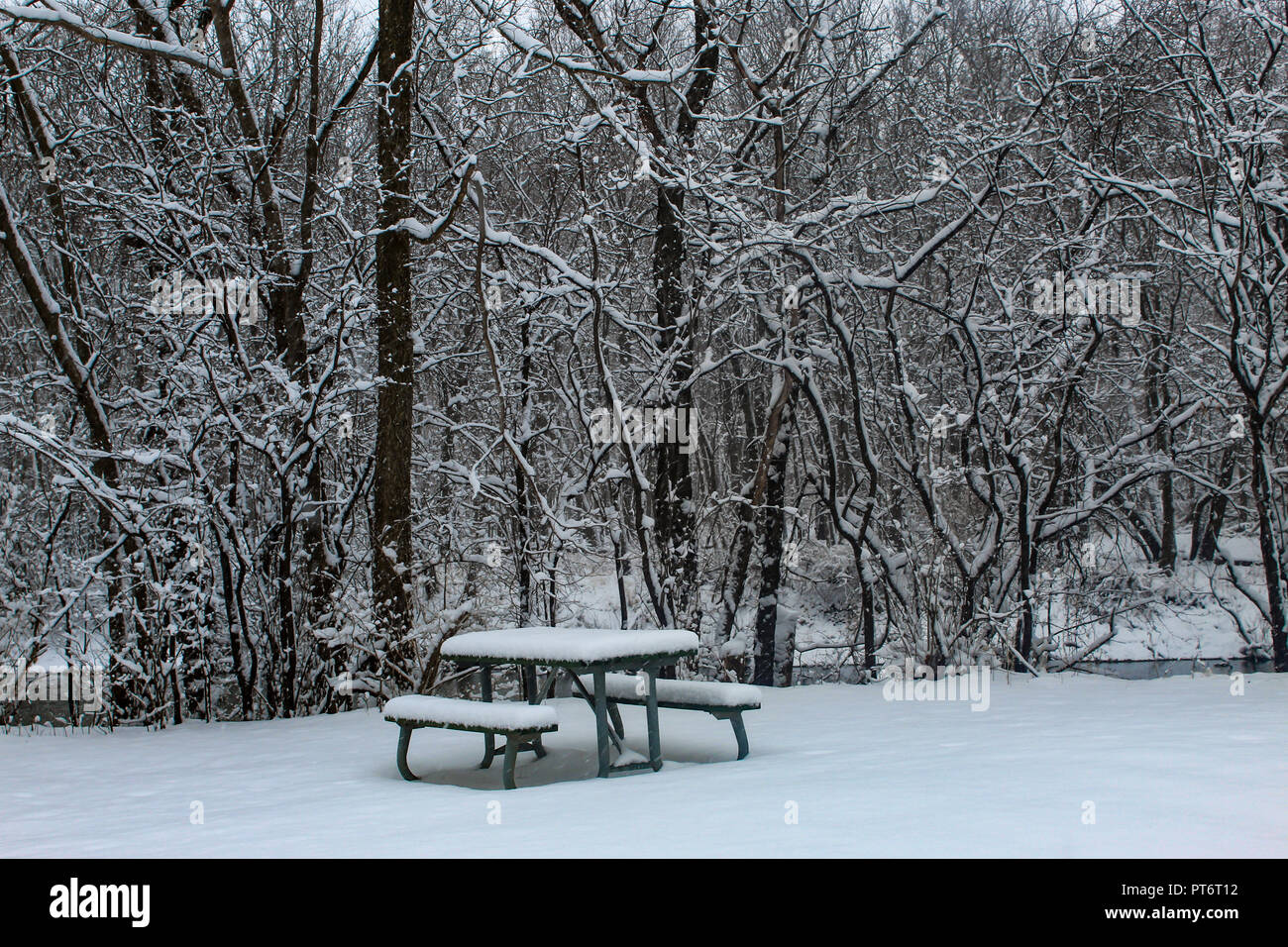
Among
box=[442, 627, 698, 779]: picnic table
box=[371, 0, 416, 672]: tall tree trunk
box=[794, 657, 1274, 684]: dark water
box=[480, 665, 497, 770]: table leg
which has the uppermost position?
box=[371, 0, 416, 672]: tall tree trunk

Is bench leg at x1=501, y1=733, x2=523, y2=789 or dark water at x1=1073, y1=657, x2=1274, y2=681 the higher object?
bench leg at x1=501, y1=733, x2=523, y2=789

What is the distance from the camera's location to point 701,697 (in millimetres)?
5859

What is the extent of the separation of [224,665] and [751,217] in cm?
557

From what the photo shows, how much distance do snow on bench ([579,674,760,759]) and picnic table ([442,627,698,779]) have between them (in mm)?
106

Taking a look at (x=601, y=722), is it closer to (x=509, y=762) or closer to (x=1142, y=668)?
(x=509, y=762)

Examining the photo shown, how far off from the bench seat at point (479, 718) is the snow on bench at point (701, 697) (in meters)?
0.42

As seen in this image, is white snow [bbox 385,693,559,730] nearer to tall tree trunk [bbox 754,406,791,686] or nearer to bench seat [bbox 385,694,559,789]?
bench seat [bbox 385,694,559,789]

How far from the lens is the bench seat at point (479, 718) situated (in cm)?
501

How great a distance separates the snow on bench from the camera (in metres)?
5.70

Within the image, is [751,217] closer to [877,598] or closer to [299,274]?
[299,274]

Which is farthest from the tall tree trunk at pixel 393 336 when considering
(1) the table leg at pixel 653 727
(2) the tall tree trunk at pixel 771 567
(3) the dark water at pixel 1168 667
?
(3) the dark water at pixel 1168 667

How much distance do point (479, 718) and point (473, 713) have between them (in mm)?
59

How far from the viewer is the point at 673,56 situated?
12.4 m

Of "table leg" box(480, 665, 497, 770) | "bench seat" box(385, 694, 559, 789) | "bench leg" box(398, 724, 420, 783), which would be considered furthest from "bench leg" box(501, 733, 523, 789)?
"table leg" box(480, 665, 497, 770)
